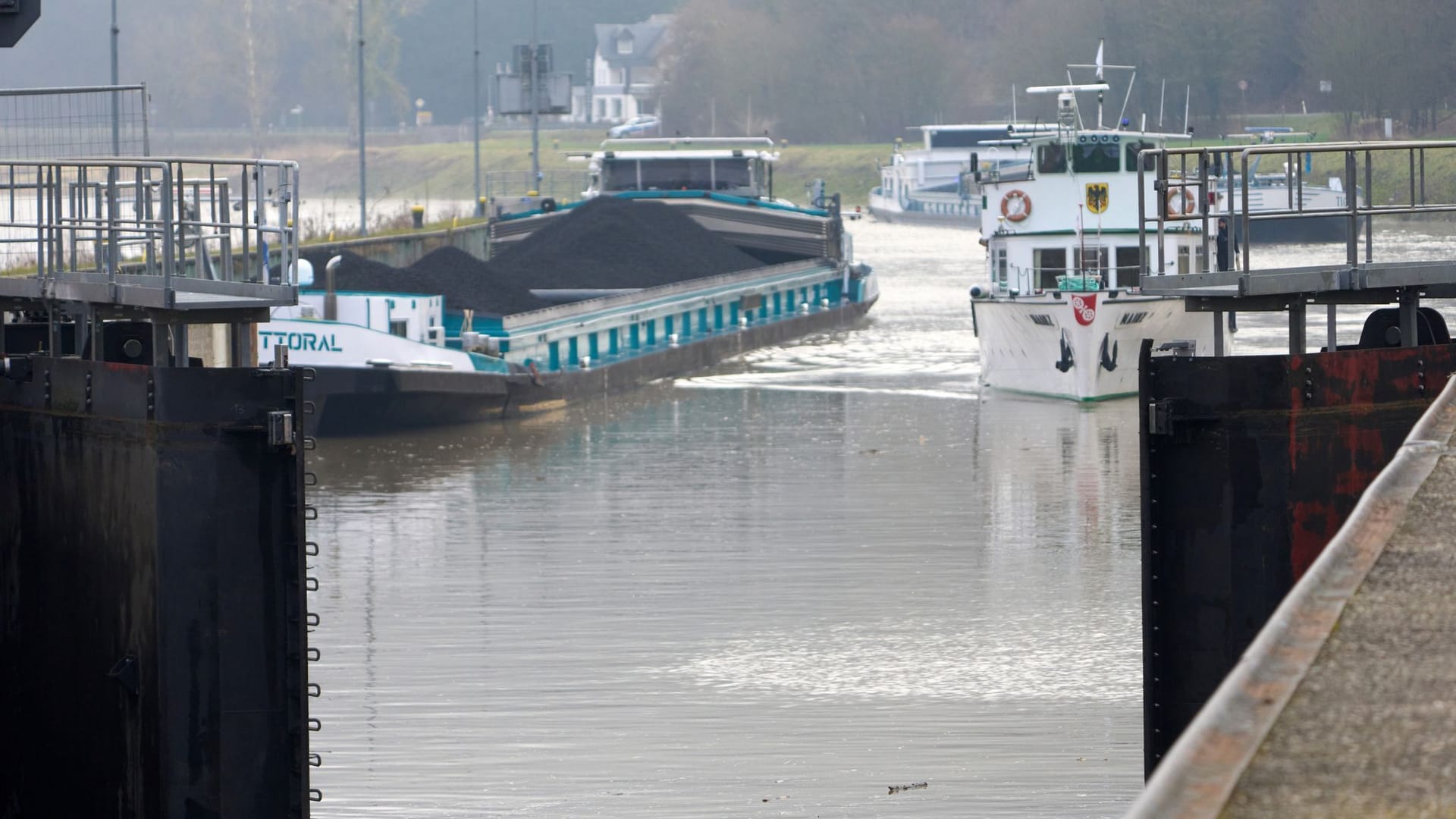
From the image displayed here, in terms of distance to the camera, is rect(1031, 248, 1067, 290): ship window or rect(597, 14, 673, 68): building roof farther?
rect(597, 14, 673, 68): building roof

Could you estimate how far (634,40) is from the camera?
13900 centimetres

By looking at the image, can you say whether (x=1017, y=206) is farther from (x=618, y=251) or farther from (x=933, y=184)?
(x=933, y=184)

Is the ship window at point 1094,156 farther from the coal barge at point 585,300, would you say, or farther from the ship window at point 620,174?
the ship window at point 620,174

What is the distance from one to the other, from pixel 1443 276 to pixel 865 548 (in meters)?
6.70

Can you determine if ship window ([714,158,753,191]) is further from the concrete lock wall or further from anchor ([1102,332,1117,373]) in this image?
the concrete lock wall

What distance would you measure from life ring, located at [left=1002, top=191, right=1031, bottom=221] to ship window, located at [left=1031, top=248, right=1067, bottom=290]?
52 centimetres

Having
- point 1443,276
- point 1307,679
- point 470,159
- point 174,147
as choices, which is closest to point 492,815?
point 1443,276

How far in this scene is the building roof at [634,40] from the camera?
13712 cm

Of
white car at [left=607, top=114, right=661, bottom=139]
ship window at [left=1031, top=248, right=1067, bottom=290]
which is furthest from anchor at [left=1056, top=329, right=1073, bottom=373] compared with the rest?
white car at [left=607, top=114, right=661, bottom=139]

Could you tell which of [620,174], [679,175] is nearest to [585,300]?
[620,174]

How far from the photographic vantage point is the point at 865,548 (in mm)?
15234

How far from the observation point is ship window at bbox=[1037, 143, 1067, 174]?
2636 centimetres

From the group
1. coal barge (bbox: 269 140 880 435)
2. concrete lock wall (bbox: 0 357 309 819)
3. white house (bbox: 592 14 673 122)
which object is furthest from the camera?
white house (bbox: 592 14 673 122)

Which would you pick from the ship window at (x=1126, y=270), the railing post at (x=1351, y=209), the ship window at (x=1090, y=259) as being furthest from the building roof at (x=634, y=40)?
the railing post at (x=1351, y=209)
